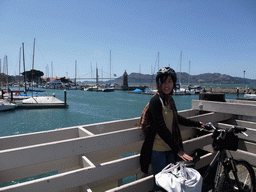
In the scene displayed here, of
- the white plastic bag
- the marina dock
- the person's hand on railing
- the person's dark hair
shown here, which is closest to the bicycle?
the person's hand on railing

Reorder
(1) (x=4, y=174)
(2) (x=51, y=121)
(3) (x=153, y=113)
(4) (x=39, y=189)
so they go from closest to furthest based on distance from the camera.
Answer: (4) (x=39, y=189) < (3) (x=153, y=113) < (1) (x=4, y=174) < (2) (x=51, y=121)

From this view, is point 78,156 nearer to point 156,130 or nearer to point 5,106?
point 156,130

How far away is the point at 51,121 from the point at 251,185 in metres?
26.8

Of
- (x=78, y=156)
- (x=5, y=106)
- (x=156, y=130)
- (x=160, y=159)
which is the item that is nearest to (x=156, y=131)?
(x=156, y=130)

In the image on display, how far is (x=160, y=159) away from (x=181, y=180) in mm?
616

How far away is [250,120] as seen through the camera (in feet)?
14.1

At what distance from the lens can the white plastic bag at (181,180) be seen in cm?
170

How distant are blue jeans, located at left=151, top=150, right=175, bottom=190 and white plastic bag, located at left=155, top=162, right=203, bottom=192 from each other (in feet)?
1.49

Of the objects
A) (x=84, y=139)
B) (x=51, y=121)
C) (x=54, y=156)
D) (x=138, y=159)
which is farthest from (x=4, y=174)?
(x=51, y=121)

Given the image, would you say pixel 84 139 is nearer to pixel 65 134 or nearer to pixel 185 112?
pixel 65 134

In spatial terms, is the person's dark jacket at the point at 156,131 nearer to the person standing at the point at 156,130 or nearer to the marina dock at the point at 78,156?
the person standing at the point at 156,130

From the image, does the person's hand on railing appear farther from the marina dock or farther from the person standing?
the marina dock

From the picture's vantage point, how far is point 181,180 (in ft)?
5.62

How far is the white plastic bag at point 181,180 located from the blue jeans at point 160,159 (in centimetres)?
45
